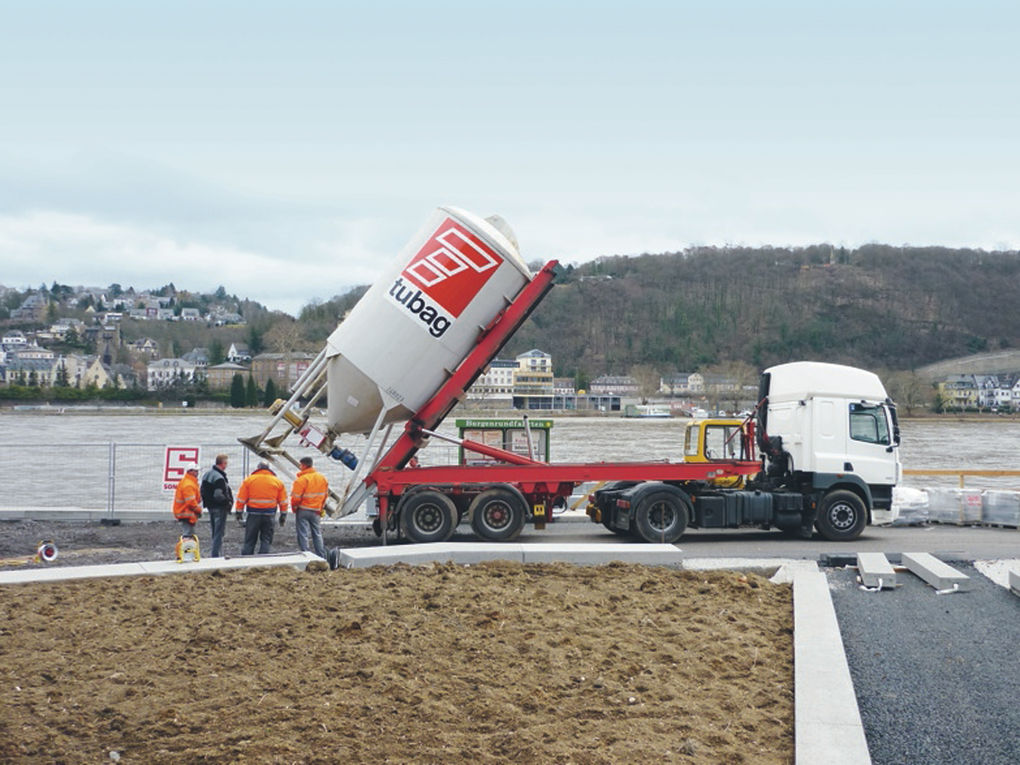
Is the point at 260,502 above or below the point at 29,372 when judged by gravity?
below

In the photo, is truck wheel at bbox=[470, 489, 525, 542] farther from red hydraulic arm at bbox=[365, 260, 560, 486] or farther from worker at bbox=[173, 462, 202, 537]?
worker at bbox=[173, 462, 202, 537]

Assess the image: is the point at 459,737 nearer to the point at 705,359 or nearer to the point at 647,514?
the point at 647,514

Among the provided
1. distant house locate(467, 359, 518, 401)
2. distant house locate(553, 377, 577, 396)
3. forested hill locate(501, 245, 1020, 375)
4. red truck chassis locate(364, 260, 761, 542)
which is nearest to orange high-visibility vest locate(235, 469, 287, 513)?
red truck chassis locate(364, 260, 761, 542)

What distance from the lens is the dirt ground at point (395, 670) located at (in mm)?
5094

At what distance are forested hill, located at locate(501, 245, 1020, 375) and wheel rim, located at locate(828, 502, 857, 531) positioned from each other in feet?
409

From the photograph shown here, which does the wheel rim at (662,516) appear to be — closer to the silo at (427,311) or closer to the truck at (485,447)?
the truck at (485,447)

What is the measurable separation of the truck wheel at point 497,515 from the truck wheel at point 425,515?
40 cm

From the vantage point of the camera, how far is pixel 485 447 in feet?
54.4

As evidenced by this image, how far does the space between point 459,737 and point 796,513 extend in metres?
12.5

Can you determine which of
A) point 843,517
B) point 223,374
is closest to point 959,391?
point 223,374

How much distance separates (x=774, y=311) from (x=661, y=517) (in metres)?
157

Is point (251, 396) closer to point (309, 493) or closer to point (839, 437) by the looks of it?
point (839, 437)

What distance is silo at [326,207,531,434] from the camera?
1527 cm

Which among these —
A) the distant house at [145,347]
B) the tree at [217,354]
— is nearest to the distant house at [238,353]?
the tree at [217,354]
